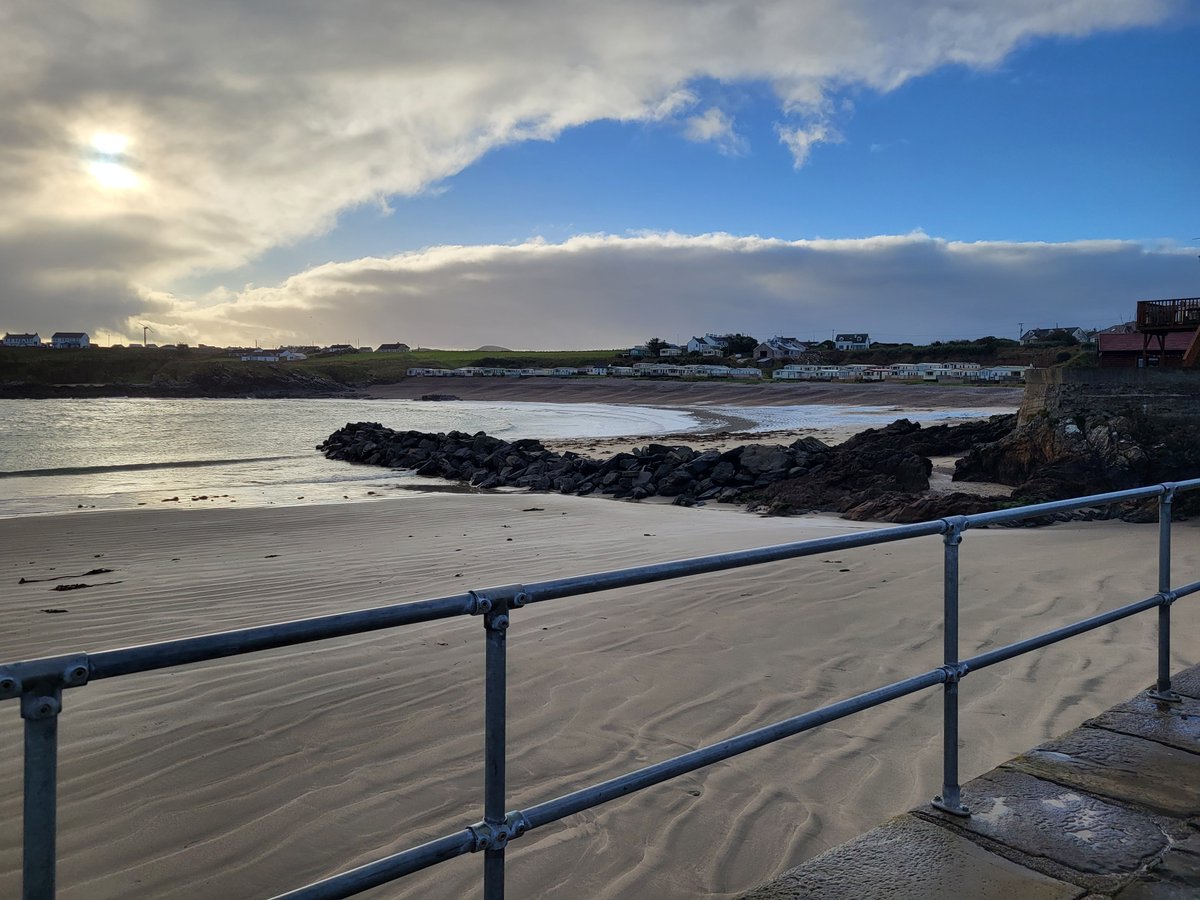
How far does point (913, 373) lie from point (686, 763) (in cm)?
9247

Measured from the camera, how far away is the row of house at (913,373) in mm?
80688

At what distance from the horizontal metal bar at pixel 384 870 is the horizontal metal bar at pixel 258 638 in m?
Result: 0.44

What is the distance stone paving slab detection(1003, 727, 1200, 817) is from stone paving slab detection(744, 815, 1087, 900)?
72cm

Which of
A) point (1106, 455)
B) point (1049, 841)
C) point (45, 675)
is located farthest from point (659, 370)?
point (45, 675)

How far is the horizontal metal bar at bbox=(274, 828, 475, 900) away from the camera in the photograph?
1589 mm

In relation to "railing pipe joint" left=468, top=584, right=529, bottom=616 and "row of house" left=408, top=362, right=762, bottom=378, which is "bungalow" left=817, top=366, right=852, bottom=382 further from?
"railing pipe joint" left=468, top=584, right=529, bottom=616

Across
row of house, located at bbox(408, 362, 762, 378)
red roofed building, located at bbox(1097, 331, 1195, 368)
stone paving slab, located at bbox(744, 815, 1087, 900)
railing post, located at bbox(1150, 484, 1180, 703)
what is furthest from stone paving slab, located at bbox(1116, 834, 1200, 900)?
row of house, located at bbox(408, 362, 762, 378)

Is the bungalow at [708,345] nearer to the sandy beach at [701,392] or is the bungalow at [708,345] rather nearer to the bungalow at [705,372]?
the bungalow at [705,372]

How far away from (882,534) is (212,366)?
10914cm

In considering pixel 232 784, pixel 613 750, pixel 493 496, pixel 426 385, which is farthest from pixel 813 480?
pixel 426 385

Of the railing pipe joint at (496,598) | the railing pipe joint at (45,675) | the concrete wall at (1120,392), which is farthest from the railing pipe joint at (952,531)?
the concrete wall at (1120,392)

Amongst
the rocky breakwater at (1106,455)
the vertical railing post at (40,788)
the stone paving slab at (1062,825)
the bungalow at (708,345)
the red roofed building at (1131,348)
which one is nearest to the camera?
the vertical railing post at (40,788)

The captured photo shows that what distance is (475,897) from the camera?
325 centimetres

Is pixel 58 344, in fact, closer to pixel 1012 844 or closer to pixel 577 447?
pixel 577 447
